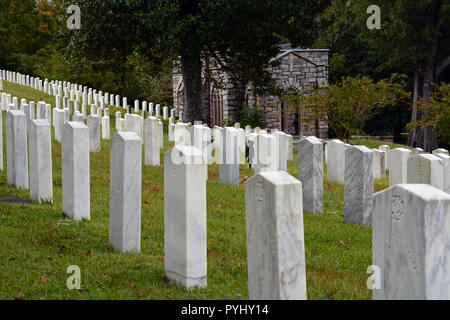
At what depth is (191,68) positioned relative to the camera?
23906 millimetres

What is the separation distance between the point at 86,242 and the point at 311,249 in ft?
7.96

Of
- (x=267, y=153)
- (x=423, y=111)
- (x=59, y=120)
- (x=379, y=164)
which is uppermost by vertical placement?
(x=59, y=120)

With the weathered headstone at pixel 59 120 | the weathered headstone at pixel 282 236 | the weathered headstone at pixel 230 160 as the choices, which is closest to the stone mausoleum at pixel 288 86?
the weathered headstone at pixel 59 120

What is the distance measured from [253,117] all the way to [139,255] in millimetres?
25380

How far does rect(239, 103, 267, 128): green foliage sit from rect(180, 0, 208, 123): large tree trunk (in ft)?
21.3

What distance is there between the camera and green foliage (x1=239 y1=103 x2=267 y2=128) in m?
31.1

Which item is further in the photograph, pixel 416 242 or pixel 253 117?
pixel 253 117

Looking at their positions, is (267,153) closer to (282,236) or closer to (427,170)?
(427,170)

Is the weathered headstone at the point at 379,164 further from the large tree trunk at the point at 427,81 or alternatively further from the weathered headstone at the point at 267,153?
the large tree trunk at the point at 427,81

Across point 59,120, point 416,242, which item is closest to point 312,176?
point 416,242

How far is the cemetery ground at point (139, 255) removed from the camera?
5.15 metres

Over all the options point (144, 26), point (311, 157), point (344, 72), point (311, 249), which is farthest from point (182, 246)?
point (344, 72)

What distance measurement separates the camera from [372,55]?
137ft
